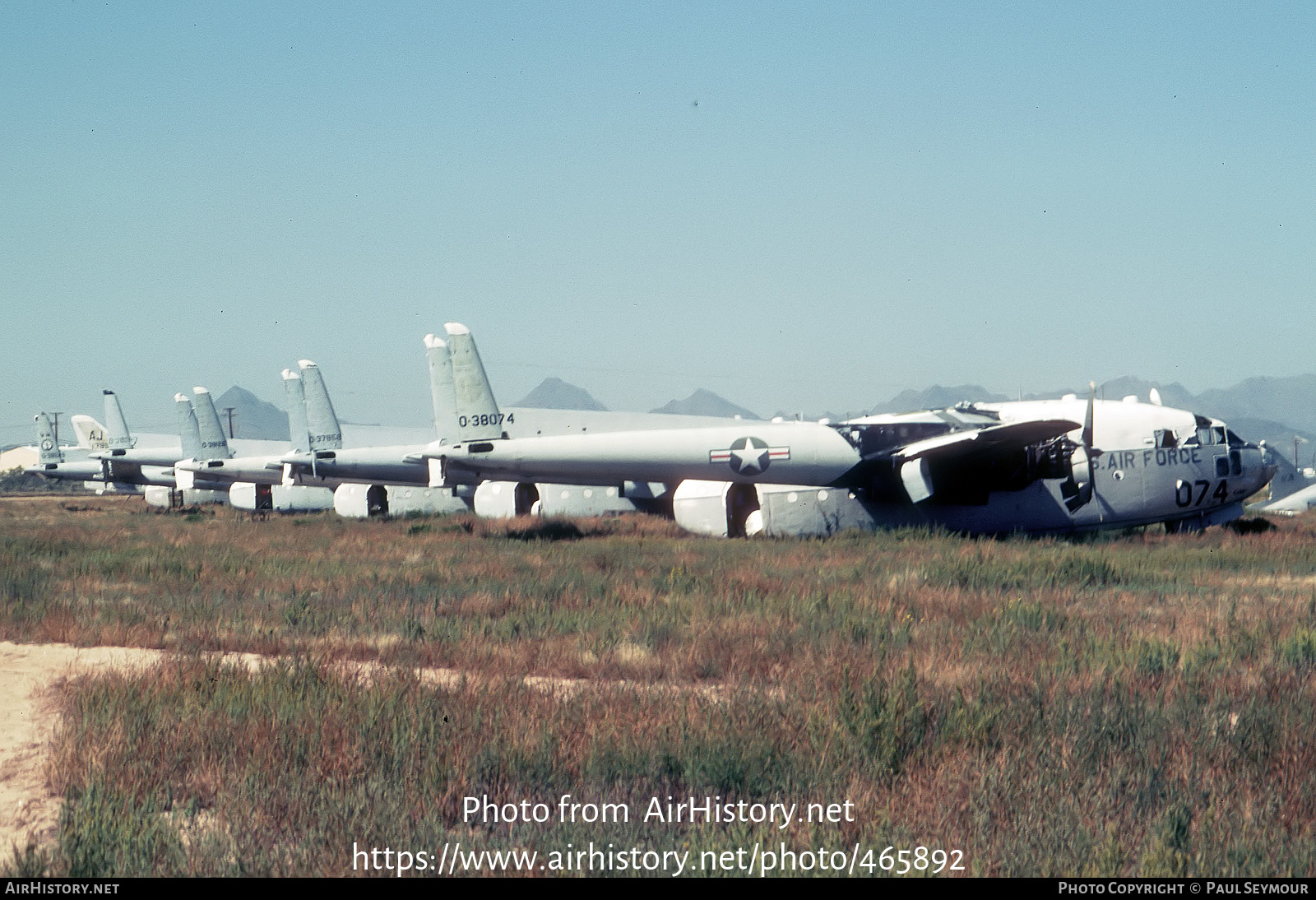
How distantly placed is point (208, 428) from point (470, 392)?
112 ft

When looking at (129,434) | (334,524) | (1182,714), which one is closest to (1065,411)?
(1182,714)

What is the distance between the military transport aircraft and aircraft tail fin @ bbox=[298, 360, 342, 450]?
21.3 meters

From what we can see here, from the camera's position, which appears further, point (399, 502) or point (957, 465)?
point (399, 502)

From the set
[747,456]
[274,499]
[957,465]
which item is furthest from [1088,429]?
[274,499]

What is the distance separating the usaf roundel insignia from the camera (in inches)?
1057

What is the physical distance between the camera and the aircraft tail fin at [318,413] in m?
48.0

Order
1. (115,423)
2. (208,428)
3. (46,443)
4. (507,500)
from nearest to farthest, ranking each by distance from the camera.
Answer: (507,500) < (208,428) < (115,423) < (46,443)

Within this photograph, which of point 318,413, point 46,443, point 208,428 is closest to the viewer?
point 318,413

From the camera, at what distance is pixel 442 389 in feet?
105

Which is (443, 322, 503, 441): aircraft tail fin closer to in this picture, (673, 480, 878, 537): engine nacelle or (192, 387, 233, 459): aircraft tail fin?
(673, 480, 878, 537): engine nacelle

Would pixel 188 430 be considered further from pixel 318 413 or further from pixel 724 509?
pixel 724 509

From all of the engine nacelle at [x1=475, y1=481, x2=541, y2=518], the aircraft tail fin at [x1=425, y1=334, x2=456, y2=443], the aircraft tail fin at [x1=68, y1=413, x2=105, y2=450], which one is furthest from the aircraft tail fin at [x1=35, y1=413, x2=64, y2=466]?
the aircraft tail fin at [x1=425, y1=334, x2=456, y2=443]
